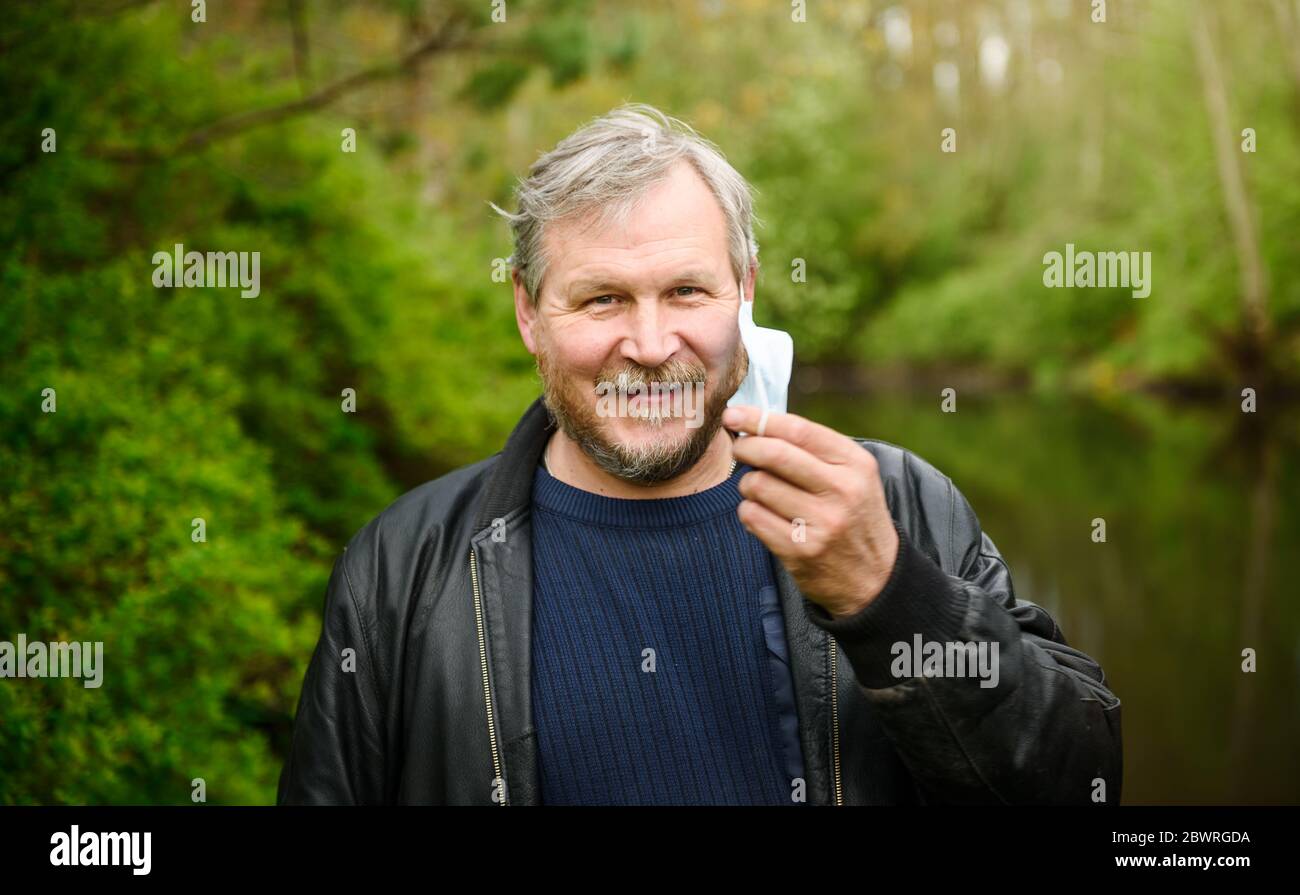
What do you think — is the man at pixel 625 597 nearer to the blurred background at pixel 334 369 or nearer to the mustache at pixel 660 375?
the mustache at pixel 660 375

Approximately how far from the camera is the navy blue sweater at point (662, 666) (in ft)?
7.13

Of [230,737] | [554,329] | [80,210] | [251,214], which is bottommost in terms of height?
[230,737]

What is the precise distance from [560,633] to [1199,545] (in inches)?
505

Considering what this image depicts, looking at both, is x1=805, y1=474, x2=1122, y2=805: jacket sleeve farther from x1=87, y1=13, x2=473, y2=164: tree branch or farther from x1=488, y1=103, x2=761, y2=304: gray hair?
x1=87, y1=13, x2=473, y2=164: tree branch

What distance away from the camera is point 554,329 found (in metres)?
2.32

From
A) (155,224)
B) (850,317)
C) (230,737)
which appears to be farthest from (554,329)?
(850,317)

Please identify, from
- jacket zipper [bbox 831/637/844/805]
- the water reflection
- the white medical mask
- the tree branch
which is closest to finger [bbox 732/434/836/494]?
the white medical mask

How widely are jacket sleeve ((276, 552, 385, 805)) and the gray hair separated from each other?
0.78 metres

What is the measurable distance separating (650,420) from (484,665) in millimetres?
567

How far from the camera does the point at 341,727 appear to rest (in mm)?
2250

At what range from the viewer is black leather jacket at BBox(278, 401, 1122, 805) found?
192 centimetres

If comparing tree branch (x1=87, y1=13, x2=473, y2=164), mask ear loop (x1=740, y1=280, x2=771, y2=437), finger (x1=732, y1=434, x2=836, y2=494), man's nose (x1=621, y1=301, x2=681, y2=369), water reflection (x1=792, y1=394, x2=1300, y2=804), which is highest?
tree branch (x1=87, y1=13, x2=473, y2=164)

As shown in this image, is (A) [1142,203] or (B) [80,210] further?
(A) [1142,203]

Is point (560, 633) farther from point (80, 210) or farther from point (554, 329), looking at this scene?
point (80, 210)
